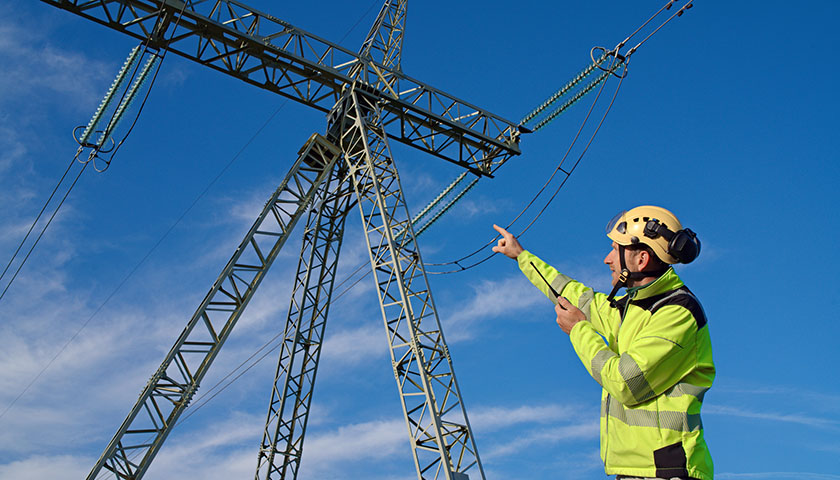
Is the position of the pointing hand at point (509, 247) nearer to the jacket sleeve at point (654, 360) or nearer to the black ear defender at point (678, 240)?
the black ear defender at point (678, 240)

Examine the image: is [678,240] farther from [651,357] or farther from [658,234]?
[651,357]

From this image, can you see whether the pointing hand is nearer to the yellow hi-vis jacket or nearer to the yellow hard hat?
the yellow hard hat

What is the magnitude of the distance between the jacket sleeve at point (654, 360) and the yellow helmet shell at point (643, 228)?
0.35 metres

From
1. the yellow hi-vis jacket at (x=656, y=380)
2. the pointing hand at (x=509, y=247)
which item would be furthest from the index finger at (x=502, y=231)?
the yellow hi-vis jacket at (x=656, y=380)

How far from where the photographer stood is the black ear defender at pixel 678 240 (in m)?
2.97

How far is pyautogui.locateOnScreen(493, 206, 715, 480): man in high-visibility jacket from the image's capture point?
8.74ft

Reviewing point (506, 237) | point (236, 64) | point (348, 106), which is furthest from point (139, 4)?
point (506, 237)

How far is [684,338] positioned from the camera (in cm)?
268

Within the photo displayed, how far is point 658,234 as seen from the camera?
119 inches

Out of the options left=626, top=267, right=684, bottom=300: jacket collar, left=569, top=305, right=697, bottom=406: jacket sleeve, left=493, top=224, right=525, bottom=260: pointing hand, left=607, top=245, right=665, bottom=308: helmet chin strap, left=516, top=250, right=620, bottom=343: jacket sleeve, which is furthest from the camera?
left=493, top=224, right=525, bottom=260: pointing hand

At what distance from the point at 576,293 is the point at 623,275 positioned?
0.57m

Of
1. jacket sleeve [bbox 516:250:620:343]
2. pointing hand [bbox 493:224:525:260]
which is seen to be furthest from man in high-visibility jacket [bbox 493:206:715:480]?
pointing hand [bbox 493:224:525:260]

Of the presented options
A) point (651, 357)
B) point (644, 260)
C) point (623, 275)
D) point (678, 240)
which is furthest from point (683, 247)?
point (651, 357)

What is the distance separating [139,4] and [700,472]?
48.8 feet
